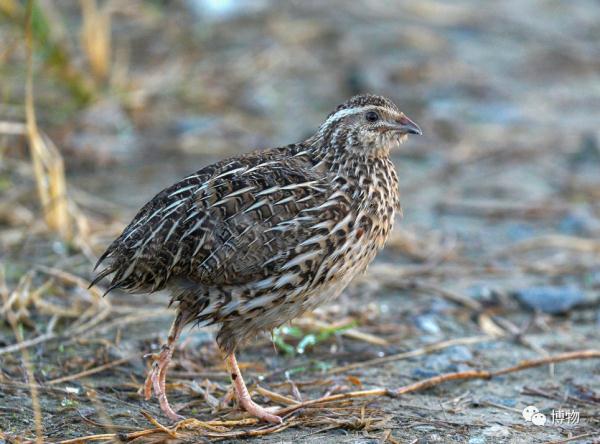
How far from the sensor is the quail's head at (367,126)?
540cm

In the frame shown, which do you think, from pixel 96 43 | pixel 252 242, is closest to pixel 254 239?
pixel 252 242

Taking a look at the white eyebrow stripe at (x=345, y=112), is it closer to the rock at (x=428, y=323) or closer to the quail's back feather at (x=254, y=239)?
the quail's back feather at (x=254, y=239)

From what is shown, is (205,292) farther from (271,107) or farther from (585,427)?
(271,107)

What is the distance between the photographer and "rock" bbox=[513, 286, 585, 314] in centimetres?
704

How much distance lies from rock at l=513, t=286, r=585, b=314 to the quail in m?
2.13

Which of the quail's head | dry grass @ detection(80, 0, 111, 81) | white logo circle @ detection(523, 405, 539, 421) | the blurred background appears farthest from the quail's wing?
dry grass @ detection(80, 0, 111, 81)

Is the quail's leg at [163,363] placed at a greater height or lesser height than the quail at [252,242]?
lesser

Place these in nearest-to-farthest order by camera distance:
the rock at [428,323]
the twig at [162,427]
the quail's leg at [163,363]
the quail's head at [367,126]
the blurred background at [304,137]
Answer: the twig at [162,427]
the quail's leg at [163,363]
the quail's head at [367,126]
the blurred background at [304,137]
the rock at [428,323]

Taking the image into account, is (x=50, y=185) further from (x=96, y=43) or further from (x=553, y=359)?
(x=553, y=359)

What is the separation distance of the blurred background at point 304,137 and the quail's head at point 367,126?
3.84ft

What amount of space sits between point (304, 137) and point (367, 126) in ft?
14.4

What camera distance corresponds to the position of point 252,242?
491 cm

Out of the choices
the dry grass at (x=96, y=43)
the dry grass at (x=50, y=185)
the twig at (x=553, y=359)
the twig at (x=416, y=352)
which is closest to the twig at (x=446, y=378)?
the twig at (x=553, y=359)

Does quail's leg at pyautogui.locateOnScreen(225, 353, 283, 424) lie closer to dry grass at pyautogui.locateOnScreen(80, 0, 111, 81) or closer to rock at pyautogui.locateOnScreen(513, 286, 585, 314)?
rock at pyautogui.locateOnScreen(513, 286, 585, 314)
